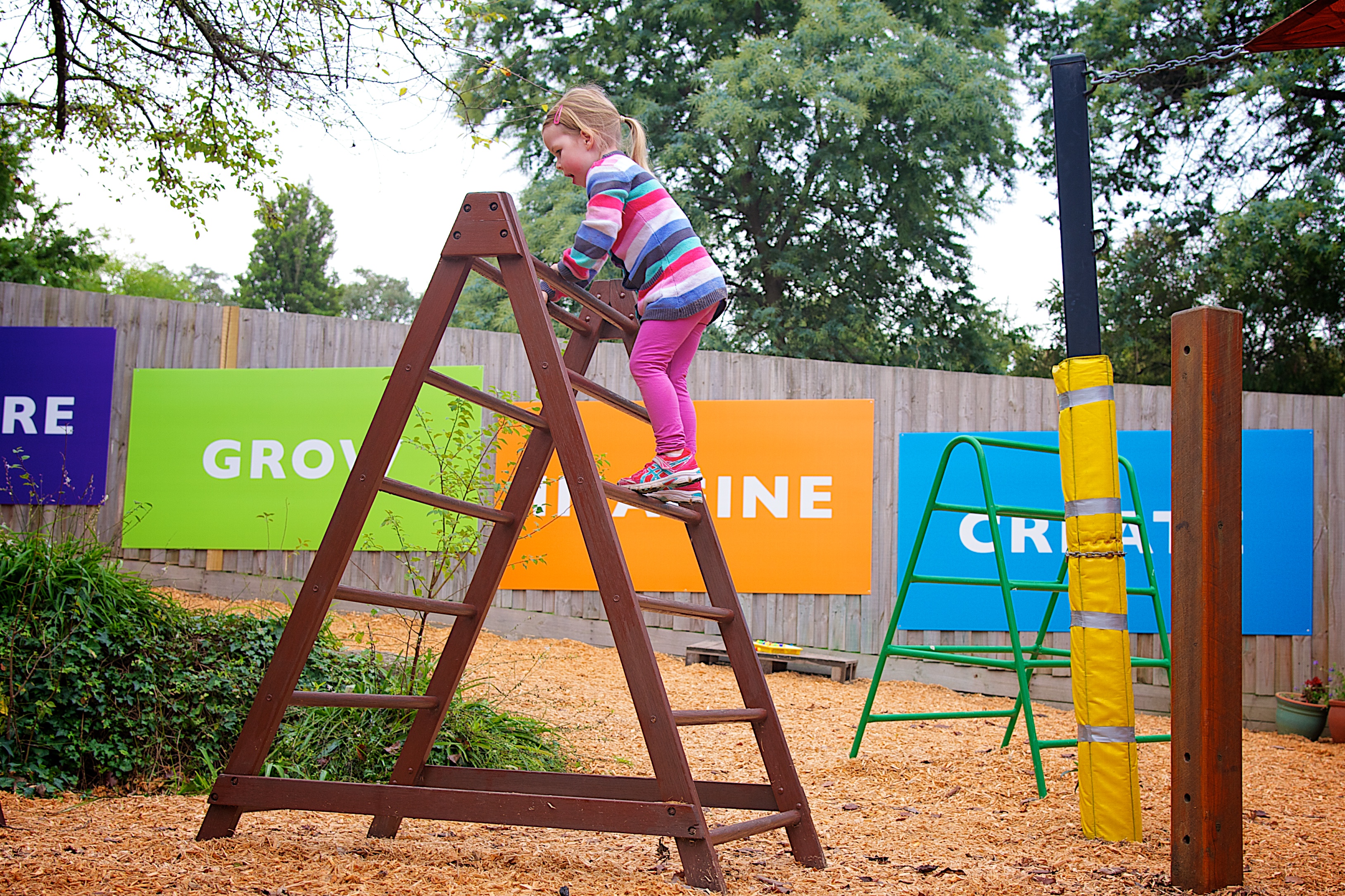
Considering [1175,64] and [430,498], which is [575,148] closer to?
[430,498]

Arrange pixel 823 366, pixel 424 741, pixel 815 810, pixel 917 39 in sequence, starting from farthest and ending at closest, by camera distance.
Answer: pixel 917 39 < pixel 823 366 < pixel 815 810 < pixel 424 741

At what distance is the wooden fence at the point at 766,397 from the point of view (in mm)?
6922

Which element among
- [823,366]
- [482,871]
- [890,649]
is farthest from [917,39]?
[482,871]

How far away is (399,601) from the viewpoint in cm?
253

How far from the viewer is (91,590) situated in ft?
14.2

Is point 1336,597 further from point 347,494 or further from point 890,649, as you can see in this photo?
point 347,494

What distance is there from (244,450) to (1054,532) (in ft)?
20.0

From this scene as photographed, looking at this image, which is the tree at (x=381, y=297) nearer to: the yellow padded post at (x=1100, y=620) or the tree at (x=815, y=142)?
the tree at (x=815, y=142)

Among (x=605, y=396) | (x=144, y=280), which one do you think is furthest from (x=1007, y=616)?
(x=144, y=280)

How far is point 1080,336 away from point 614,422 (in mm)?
4928

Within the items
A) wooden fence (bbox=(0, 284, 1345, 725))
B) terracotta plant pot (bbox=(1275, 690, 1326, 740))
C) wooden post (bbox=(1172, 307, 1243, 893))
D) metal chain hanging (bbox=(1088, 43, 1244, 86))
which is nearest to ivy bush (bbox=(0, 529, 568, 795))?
wooden post (bbox=(1172, 307, 1243, 893))

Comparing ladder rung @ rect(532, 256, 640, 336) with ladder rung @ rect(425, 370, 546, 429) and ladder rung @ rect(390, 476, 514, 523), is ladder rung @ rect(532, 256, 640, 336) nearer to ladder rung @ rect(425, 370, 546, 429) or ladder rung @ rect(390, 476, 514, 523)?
ladder rung @ rect(425, 370, 546, 429)

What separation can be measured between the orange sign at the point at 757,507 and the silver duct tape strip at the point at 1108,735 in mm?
4267

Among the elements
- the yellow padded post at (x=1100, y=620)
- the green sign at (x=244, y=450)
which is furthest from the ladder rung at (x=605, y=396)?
Result: the green sign at (x=244, y=450)
